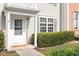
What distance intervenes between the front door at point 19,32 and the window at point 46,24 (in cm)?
116

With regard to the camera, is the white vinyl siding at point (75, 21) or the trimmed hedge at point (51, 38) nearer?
the trimmed hedge at point (51, 38)

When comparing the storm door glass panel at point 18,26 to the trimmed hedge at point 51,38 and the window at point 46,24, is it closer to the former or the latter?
the trimmed hedge at point 51,38

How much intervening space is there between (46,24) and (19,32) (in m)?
2.07

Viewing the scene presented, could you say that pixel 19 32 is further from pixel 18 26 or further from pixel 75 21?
pixel 75 21

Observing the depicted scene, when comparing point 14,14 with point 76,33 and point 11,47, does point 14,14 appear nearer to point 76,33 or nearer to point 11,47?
point 11,47

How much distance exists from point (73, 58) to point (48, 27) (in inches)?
242

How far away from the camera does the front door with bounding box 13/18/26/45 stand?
44.5 feet

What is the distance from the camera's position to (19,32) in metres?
13.9

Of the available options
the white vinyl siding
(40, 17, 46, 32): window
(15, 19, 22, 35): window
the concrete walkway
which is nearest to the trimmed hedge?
the white vinyl siding

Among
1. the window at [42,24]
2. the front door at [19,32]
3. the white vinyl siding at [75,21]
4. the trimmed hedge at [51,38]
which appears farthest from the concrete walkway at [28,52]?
the white vinyl siding at [75,21]

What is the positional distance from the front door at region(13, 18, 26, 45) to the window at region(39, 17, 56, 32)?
1.16 metres

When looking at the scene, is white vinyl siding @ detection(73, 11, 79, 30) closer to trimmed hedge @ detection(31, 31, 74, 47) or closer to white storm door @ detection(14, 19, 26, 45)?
trimmed hedge @ detection(31, 31, 74, 47)

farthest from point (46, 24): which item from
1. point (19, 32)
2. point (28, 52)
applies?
point (28, 52)

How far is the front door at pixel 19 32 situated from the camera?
13.6 meters
